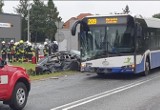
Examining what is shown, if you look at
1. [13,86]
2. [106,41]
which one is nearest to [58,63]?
[106,41]

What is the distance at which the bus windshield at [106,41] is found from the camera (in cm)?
1816

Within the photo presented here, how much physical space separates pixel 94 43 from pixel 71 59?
535 centimetres

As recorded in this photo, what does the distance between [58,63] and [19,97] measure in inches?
512

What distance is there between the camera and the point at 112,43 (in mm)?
18281

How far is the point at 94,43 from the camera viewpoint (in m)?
18.6

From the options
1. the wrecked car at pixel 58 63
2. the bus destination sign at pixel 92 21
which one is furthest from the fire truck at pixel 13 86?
the wrecked car at pixel 58 63

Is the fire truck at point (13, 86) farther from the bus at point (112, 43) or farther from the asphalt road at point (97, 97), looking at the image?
the bus at point (112, 43)

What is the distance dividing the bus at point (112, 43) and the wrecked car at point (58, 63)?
4033 mm

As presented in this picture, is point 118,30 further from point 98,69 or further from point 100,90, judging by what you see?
point 100,90

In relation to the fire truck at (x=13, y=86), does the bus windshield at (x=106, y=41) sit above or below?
above

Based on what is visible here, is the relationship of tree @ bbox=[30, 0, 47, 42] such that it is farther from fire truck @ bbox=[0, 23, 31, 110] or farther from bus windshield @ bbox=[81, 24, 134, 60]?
fire truck @ bbox=[0, 23, 31, 110]

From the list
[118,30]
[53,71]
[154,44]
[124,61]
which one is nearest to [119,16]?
[118,30]

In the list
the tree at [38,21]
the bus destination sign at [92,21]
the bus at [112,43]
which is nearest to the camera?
the bus at [112,43]

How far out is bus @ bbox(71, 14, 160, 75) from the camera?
18125 mm
